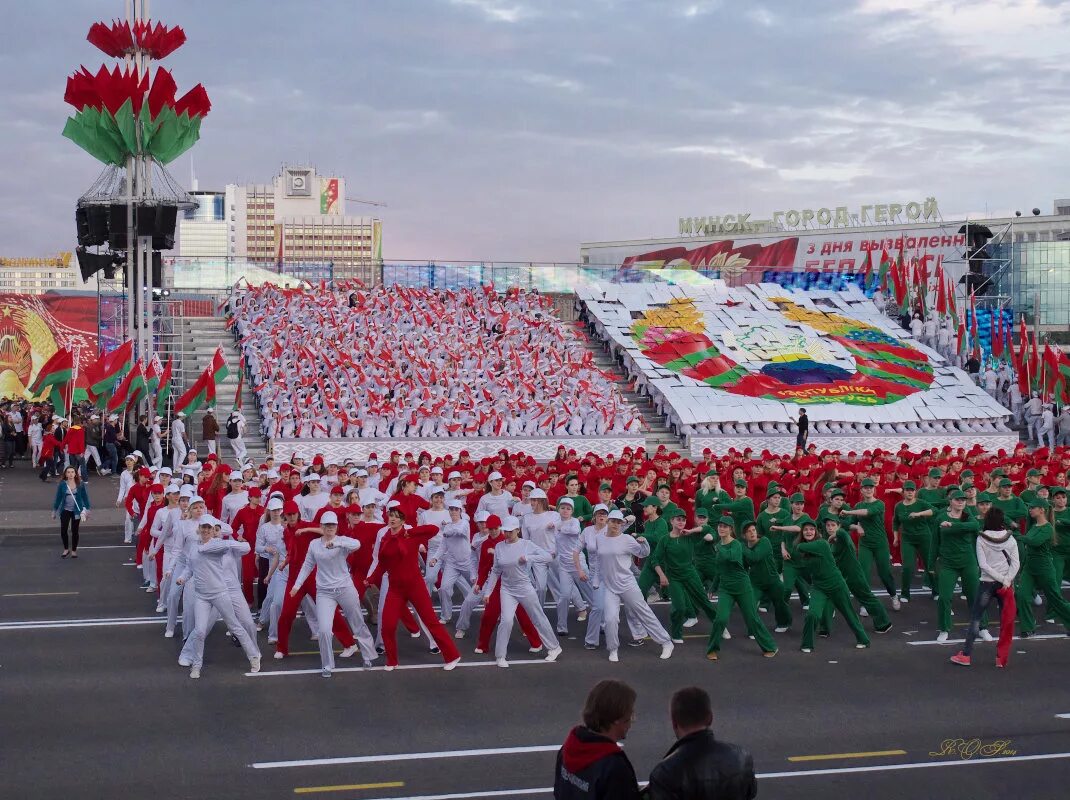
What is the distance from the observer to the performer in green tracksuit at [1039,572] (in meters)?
13.8

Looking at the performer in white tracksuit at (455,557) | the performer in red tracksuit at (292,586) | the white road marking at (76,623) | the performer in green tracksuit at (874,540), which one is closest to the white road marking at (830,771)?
the performer in red tracksuit at (292,586)

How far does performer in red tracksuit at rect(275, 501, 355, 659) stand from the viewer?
42.5 feet

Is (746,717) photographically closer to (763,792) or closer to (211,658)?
(763,792)

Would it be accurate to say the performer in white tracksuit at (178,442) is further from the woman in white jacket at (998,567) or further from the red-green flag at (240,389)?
the woman in white jacket at (998,567)

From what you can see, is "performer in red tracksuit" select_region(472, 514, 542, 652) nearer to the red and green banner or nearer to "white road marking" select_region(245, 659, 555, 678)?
"white road marking" select_region(245, 659, 555, 678)

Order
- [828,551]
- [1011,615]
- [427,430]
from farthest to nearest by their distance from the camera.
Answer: [427,430], [828,551], [1011,615]

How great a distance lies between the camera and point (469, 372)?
35.4 metres

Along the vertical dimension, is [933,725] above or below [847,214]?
below

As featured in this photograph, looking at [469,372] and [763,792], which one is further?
[469,372]

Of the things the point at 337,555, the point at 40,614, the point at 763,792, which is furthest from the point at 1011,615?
the point at 40,614

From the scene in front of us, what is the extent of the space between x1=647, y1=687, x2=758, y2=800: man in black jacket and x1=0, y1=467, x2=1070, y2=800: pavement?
12.7ft

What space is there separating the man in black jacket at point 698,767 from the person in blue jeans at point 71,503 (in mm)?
15288

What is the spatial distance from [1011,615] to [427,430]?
21.9 m

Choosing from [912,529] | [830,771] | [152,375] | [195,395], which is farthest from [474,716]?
[152,375]
